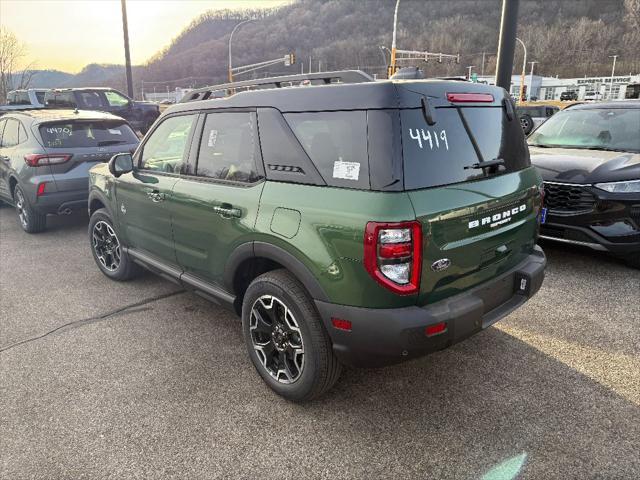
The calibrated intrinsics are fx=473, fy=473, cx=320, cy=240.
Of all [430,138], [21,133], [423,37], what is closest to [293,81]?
[430,138]

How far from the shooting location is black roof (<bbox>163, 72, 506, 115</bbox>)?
7.66 feet

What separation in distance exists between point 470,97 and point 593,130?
4.07 m

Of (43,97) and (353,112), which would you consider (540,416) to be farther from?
(43,97)

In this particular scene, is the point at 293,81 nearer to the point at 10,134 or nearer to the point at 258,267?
the point at 258,267

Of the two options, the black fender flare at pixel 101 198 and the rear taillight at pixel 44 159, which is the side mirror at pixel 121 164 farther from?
the rear taillight at pixel 44 159

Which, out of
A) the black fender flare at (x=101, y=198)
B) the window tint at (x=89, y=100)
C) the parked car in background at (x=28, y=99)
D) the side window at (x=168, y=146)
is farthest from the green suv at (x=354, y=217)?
the parked car in background at (x=28, y=99)

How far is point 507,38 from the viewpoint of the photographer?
6715mm

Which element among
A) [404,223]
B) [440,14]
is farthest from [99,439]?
[440,14]

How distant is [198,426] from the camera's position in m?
2.69

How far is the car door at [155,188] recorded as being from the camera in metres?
3.62

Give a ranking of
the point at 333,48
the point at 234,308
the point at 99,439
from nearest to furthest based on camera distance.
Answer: the point at 99,439
the point at 234,308
the point at 333,48

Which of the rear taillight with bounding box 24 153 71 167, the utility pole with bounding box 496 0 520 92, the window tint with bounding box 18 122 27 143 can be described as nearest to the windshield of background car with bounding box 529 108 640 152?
the utility pole with bounding box 496 0 520 92

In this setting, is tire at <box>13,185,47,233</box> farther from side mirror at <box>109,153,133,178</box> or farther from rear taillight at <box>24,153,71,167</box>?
side mirror at <box>109,153,133,178</box>

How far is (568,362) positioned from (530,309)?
867 millimetres
